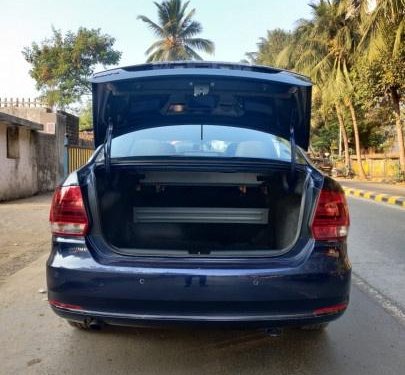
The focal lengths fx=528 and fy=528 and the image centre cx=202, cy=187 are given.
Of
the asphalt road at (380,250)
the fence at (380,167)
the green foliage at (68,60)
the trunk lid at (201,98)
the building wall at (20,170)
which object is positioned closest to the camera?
the trunk lid at (201,98)

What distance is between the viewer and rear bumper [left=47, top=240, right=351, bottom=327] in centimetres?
286

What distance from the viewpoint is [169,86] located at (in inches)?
149

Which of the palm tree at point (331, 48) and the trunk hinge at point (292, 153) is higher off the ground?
the palm tree at point (331, 48)

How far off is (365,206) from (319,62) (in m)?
16.8

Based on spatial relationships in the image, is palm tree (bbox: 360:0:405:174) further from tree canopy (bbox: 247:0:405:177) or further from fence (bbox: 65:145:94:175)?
fence (bbox: 65:145:94:175)

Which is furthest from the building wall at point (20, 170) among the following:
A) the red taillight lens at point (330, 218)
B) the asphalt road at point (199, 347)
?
the red taillight lens at point (330, 218)

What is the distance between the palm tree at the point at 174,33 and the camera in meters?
38.8

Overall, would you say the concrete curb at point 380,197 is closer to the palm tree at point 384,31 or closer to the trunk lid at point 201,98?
the palm tree at point 384,31

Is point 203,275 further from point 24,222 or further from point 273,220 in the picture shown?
point 24,222

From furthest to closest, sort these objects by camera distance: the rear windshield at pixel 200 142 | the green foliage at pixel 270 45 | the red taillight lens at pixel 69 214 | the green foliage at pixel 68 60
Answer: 1. the green foliage at pixel 270 45
2. the green foliage at pixel 68 60
3. the rear windshield at pixel 200 142
4. the red taillight lens at pixel 69 214

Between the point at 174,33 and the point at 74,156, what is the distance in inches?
888

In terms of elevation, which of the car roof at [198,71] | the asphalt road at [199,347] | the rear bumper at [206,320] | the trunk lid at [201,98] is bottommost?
the asphalt road at [199,347]

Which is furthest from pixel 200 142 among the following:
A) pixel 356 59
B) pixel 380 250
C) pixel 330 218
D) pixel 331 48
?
pixel 331 48

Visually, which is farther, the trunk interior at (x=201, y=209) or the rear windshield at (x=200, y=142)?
the rear windshield at (x=200, y=142)
